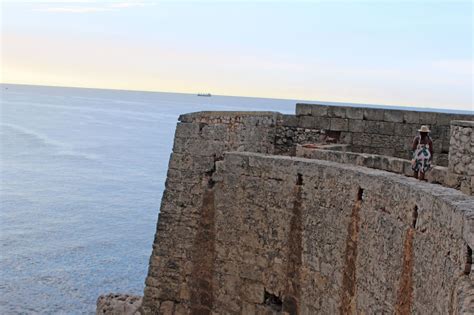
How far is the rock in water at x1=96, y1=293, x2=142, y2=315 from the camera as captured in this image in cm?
1344

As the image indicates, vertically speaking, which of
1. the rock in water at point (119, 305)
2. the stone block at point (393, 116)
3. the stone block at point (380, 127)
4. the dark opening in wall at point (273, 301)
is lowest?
the rock in water at point (119, 305)

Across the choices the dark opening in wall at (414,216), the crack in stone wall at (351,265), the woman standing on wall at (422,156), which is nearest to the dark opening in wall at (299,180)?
the crack in stone wall at (351,265)

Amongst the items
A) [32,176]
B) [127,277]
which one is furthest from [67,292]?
[32,176]

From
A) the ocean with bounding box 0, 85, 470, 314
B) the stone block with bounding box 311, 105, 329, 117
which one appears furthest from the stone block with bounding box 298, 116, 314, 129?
the ocean with bounding box 0, 85, 470, 314

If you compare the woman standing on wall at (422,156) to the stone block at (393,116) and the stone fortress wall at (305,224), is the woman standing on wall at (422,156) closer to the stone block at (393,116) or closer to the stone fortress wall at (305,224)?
the stone fortress wall at (305,224)

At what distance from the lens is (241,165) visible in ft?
35.7

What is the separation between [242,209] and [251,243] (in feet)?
1.75

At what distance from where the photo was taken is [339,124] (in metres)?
13.1

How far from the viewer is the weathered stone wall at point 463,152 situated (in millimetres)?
8039

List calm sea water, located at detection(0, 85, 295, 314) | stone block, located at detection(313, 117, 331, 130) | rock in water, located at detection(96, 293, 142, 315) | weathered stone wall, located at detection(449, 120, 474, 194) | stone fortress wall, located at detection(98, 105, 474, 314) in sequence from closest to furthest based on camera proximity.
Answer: stone fortress wall, located at detection(98, 105, 474, 314) → weathered stone wall, located at detection(449, 120, 474, 194) → stone block, located at detection(313, 117, 331, 130) → rock in water, located at detection(96, 293, 142, 315) → calm sea water, located at detection(0, 85, 295, 314)

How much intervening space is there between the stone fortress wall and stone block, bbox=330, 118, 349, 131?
0.06ft

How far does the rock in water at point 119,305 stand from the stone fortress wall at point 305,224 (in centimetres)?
122

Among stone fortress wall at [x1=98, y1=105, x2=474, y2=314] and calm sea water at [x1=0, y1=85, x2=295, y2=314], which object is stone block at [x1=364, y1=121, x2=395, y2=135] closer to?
stone fortress wall at [x1=98, y1=105, x2=474, y2=314]

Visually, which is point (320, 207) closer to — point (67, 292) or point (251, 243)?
point (251, 243)
